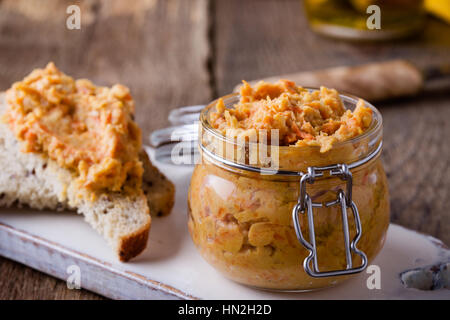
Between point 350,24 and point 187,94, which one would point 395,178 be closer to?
point 187,94

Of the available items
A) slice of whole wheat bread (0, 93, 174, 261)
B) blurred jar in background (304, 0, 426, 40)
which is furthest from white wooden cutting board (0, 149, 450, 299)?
blurred jar in background (304, 0, 426, 40)

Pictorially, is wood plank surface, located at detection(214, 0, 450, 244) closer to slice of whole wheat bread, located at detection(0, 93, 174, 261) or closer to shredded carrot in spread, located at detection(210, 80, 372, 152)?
shredded carrot in spread, located at detection(210, 80, 372, 152)

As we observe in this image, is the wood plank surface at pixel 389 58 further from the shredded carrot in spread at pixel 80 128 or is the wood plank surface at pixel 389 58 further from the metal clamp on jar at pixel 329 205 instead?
the shredded carrot in spread at pixel 80 128

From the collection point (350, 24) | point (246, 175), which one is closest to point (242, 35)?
point (350, 24)

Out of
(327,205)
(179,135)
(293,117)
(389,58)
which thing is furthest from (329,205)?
(389,58)

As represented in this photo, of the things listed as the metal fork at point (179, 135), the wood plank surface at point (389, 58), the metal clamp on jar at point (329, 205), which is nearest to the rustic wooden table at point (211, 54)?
the wood plank surface at point (389, 58)
